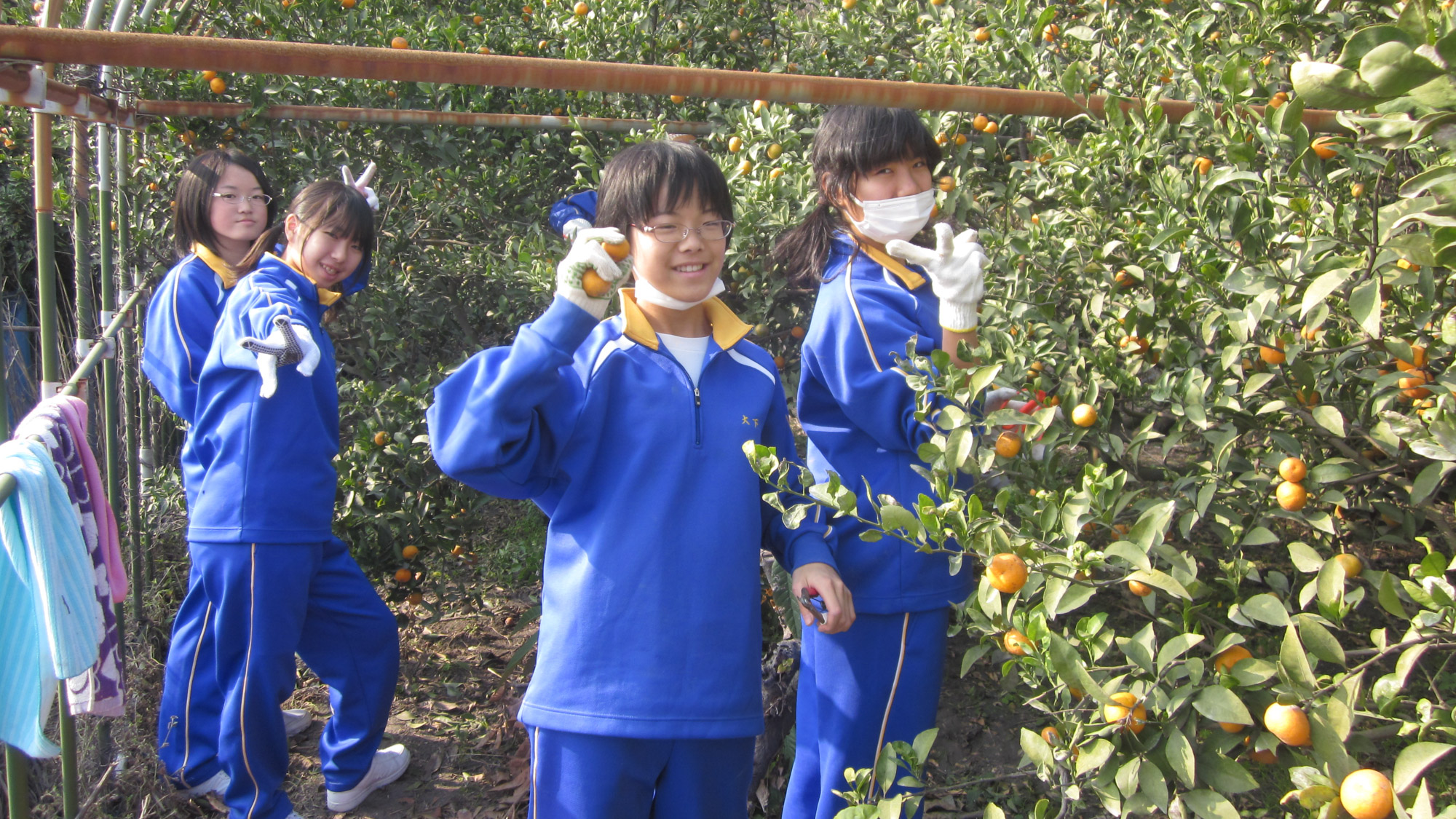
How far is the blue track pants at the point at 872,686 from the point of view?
181 centimetres

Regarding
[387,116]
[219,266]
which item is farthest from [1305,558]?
[219,266]

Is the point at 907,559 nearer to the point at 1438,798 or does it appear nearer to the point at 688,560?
the point at 688,560

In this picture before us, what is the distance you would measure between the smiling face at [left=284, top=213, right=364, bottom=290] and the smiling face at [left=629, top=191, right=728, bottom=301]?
3.90 feet

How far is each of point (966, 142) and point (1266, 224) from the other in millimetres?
1115

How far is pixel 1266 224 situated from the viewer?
145cm

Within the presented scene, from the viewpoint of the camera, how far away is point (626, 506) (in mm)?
1506

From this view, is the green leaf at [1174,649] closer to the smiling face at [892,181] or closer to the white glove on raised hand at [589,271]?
the white glove on raised hand at [589,271]

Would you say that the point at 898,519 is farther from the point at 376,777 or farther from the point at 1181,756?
the point at 376,777

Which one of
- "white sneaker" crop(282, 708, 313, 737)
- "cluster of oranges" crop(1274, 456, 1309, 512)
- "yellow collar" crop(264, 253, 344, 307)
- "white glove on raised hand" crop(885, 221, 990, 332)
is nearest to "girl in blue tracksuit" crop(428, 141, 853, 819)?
"white glove on raised hand" crop(885, 221, 990, 332)

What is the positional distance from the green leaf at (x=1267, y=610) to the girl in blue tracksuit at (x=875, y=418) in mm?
594

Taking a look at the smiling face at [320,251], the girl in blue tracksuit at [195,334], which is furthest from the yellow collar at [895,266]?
the girl in blue tracksuit at [195,334]

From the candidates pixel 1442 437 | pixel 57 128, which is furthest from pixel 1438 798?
pixel 57 128

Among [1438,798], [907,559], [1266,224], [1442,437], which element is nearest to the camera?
[1442,437]

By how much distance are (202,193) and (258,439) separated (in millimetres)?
775
